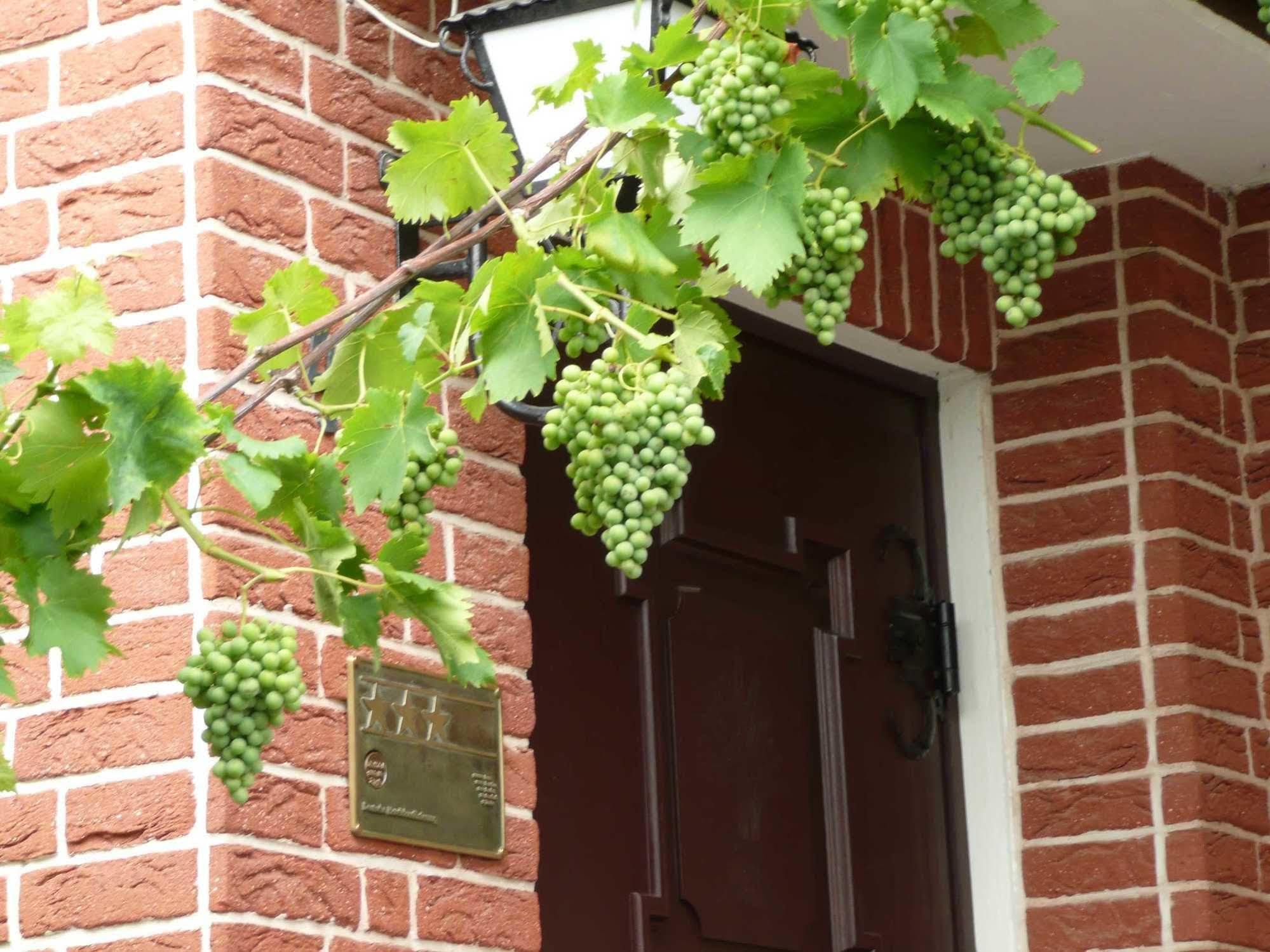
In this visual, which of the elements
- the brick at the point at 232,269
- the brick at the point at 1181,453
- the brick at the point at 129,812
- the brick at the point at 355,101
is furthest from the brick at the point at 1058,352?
the brick at the point at 129,812

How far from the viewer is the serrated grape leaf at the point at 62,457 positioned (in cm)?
134

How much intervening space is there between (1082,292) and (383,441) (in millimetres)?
2000

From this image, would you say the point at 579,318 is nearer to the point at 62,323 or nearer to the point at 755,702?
the point at 62,323

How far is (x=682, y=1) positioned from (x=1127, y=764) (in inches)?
63.1

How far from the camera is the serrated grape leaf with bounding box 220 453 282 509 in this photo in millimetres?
1384

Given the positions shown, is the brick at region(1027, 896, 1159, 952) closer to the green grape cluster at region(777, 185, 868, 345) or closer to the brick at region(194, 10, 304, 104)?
the brick at region(194, 10, 304, 104)

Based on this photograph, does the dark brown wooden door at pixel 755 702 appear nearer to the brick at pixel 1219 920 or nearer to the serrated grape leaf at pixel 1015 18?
the brick at pixel 1219 920

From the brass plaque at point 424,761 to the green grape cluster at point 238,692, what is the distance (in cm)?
68

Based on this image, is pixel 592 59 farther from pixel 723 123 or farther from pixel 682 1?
pixel 682 1

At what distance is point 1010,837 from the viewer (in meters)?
3.20

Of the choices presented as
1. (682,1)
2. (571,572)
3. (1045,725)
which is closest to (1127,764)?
(1045,725)

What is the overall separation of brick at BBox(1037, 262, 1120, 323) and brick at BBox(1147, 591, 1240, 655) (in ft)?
1.50

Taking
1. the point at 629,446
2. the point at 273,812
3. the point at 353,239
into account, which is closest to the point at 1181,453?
the point at 353,239

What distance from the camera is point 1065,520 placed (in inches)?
128
